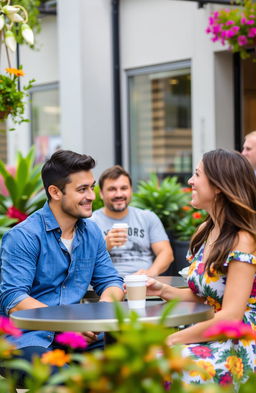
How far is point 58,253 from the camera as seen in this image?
325cm

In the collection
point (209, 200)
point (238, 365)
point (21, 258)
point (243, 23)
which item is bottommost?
point (238, 365)

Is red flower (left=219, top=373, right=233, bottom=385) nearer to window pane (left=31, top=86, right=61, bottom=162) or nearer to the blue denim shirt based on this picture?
the blue denim shirt

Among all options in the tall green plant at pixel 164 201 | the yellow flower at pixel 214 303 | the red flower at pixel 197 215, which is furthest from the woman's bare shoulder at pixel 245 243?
the tall green plant at pixel 164 201

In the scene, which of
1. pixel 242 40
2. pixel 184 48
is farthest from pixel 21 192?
pixel 184 48

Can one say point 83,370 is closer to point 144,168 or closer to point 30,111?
point 144,168

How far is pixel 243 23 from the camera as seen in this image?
22.9 ft

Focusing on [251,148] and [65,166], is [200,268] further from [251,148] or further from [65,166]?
[251,148]

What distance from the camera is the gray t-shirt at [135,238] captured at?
16.4 feet

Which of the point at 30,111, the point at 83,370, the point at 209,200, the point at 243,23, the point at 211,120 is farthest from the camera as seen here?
the point at 30,111

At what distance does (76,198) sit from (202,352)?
0.94 metres

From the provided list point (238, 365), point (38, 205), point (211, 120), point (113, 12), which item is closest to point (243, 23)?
point (211, 120)

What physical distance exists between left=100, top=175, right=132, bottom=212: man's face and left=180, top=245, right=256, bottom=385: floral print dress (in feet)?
6.73

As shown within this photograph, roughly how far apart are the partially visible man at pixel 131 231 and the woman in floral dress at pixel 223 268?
73.3 inches

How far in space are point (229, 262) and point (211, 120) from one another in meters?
5.76
